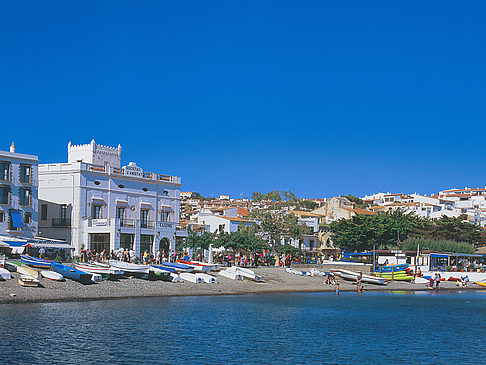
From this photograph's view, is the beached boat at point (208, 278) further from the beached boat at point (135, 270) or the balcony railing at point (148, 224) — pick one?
the balcony railing at point (148, 224)

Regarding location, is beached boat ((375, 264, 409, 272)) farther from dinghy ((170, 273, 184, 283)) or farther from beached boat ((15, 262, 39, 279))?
beached boat ((15, 262, 39, 279))

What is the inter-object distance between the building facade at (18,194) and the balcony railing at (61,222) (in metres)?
4.91

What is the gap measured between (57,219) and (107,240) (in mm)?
6195

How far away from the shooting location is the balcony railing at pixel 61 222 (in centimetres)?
6669

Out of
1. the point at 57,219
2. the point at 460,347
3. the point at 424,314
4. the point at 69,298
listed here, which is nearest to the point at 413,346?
the point at 460,347

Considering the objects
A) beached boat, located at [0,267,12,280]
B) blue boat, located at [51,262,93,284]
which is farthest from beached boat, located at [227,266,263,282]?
beached boat, located at [0,267,12,280]

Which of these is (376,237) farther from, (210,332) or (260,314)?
(210,332)

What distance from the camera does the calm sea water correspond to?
27.6 meters

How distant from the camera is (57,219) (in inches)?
2653

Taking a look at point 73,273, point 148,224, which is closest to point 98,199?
point 148,224

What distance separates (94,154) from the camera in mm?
78062

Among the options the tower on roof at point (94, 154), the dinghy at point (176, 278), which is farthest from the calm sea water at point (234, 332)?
the tower on roof at point (94, 154)

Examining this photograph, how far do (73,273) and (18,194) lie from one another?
1639cm

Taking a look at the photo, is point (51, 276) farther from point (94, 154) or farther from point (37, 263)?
point (94, 154)
